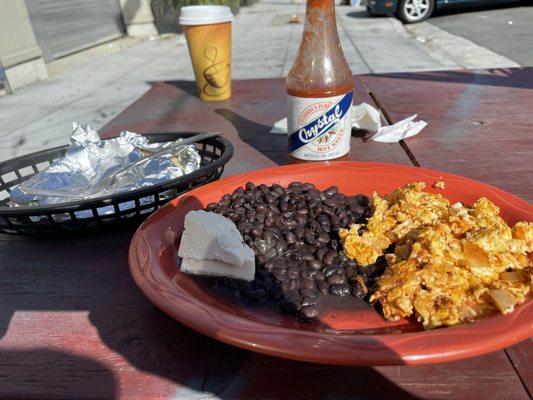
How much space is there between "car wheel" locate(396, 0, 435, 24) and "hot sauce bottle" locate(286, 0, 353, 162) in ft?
27.3

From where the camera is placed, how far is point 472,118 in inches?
74.0

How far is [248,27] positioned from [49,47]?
4.56 metres

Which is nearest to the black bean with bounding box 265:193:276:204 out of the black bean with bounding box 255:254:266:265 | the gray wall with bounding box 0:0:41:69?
the black bean with bounding box 255:254:266:265

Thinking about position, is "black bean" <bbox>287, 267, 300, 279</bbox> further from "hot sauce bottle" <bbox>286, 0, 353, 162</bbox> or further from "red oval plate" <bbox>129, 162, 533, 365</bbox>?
"hot sauce bottle" <bbox>286, 0, 353, 162</bbox>

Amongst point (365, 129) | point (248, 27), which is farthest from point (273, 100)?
point (248, 27)

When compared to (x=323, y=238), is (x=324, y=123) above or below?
above

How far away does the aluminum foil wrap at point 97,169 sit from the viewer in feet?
3.67

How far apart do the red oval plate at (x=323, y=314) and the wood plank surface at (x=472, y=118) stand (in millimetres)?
373

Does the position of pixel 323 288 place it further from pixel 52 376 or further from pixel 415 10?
pixel 415 10

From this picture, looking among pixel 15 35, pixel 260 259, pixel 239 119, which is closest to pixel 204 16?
pixel 239 119

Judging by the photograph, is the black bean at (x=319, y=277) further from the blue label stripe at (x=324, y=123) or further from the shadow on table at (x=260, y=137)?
the shadow on table at (x=260, y=137)

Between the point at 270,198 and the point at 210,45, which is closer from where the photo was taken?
the point at 270,198

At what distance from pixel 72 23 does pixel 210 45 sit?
Result: 6056 mm

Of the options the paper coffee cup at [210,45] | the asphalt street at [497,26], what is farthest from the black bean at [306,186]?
the asphalt street at [497,26]
